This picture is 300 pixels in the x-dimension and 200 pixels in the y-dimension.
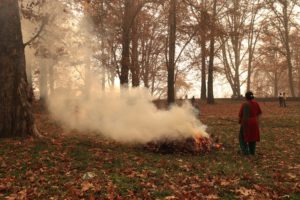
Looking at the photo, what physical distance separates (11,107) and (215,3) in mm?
29134

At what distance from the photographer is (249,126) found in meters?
12.0

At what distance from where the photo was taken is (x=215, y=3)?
3772cm

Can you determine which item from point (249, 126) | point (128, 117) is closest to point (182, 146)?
point (249, 126)

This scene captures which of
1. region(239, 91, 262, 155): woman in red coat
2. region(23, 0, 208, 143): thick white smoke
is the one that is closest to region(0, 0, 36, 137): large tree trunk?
region(23, 0, 208, 143): thick white smoke

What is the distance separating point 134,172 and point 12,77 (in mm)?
6135

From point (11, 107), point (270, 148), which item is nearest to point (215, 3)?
point (270, 148)

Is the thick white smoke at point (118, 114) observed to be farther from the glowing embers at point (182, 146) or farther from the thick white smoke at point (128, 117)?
the glowing embers at point (182, 146)

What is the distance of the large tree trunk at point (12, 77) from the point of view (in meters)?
12.7

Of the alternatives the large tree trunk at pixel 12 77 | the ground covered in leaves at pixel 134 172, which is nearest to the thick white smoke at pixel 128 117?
the ground covered in leaves at pixel 134 172

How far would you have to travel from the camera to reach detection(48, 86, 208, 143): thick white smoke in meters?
12.5

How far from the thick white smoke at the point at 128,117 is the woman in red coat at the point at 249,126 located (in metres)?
1.38

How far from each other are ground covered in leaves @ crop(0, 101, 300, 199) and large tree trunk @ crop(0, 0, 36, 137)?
27.5 inches

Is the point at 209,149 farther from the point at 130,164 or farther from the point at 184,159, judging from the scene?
the point at 130,164

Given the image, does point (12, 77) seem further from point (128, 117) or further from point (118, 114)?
point (128, 117)
